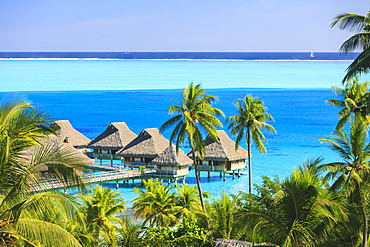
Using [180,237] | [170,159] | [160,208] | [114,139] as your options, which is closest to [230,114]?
[114,139]

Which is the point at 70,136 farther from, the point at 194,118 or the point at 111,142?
the point at 194,118

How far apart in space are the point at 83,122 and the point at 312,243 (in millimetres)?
75272

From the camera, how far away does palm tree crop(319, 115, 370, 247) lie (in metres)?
13.5

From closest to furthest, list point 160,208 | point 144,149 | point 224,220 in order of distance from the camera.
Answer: point 224,220
point 160,208
point 144,149

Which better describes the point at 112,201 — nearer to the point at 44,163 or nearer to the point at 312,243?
Answer: the point at 312,243

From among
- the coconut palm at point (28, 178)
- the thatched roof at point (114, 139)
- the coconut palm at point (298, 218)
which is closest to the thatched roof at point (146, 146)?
the thatched roof at point (114, 139)

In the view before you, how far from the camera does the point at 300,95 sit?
125 meters

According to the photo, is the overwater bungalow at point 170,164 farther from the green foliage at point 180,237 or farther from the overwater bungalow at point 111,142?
the green foliage at point 180,237

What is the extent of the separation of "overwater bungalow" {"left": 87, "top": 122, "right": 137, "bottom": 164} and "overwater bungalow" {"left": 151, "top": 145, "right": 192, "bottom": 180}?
5.86 m

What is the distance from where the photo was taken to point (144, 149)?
141 ft

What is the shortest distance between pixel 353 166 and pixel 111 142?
34.4 meters

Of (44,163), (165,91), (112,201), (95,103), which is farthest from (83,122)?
(44,163)

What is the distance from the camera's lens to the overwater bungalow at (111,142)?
46.3 meters

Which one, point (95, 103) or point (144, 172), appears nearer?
point (144, 172)
